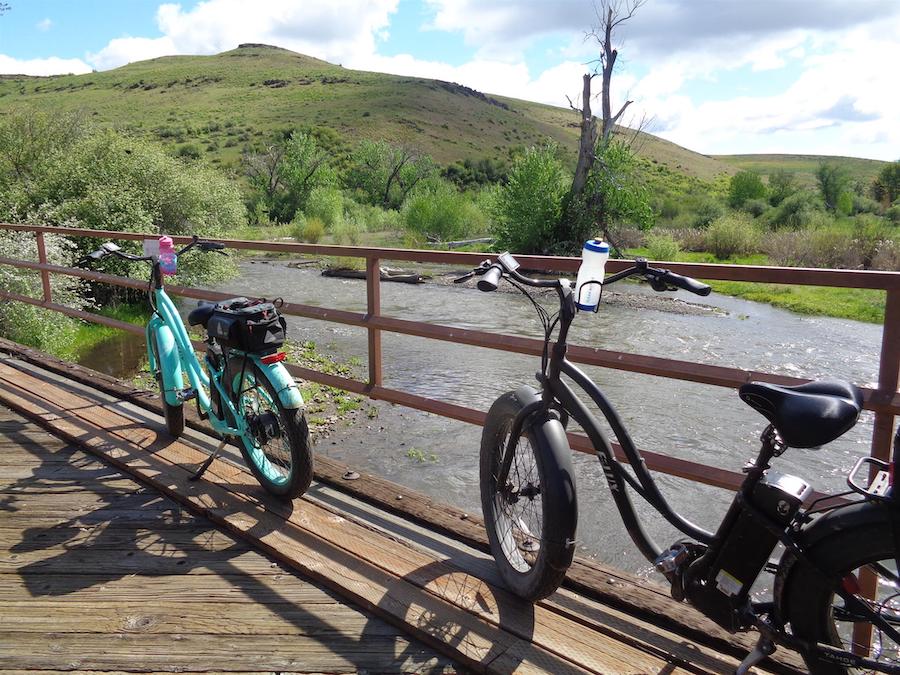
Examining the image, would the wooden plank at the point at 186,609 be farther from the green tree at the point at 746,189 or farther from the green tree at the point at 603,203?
the green tree at the point at 746,189

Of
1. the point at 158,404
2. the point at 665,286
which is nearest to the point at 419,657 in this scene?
the point at 665,286

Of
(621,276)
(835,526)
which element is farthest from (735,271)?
(835,526)

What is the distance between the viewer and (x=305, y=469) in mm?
2891

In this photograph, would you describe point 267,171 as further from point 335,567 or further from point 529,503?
point 529,503

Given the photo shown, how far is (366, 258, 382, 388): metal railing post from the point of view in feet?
11.5

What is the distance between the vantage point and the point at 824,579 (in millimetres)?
1615

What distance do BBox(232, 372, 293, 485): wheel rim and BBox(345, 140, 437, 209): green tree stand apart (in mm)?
48403

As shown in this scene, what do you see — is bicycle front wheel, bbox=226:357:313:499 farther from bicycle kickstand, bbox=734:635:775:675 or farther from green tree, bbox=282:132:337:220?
green tree, bbox=282:132:337:220

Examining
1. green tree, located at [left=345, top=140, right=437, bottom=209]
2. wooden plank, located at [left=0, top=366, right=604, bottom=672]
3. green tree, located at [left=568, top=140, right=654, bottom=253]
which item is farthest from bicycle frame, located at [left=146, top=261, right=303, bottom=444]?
green tree, located at [left=345, top=140, right=437, bottom=209]

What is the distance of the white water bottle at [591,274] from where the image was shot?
1.96 meters

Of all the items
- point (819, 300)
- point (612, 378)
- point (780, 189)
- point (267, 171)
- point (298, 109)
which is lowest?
point (612, 378)

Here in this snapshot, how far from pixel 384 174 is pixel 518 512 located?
5180 cm

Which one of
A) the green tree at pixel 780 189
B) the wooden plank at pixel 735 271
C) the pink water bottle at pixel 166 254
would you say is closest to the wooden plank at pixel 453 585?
the wooden plank at pixel 735 271

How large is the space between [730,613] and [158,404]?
369 centimetres
